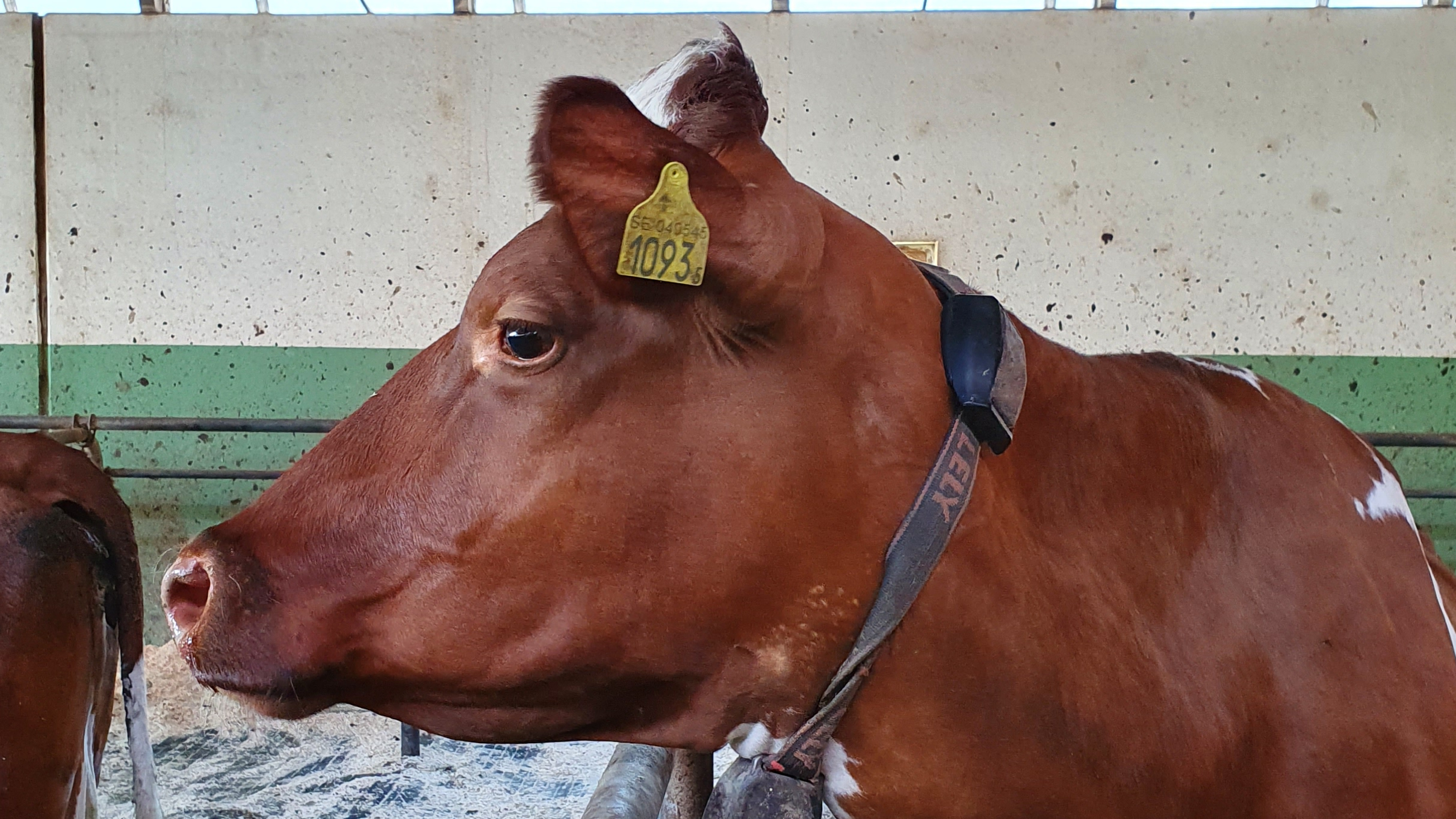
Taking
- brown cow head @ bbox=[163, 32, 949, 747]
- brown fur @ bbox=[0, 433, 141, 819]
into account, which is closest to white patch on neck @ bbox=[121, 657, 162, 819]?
brown fur @ bbox=[0, 433, 141, 819]

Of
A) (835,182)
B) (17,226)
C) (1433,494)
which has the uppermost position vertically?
(835,182)

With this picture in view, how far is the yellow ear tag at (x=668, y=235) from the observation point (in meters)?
0.77

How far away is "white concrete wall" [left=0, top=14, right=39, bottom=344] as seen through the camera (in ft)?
13.4

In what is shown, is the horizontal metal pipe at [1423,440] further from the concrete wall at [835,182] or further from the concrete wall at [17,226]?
the concrete wall at [17,226]

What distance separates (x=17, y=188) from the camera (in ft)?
13.5

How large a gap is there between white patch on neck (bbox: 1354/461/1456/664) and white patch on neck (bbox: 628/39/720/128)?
853 millimetres

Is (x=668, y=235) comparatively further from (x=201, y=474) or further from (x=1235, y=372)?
(x=201, y=474)

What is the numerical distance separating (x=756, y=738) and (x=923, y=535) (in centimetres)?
23

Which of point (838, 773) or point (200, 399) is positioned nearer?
point (838, 773)

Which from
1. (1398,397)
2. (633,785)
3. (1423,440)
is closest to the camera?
(633,785)

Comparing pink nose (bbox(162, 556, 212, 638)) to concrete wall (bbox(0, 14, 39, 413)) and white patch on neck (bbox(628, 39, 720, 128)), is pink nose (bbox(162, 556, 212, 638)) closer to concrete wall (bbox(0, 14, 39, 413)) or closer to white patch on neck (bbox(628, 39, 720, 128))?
Answer: white patch on neck (bbox(628, 39, 720, 128))

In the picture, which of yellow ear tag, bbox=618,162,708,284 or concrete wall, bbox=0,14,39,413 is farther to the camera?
concrete wall, bbox=0,14,39,413

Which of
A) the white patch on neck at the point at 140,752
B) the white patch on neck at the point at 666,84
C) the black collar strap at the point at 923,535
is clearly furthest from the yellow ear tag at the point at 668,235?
the white patch on neck at the point at 140,752

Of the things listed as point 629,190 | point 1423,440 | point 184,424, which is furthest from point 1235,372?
point 184,424
